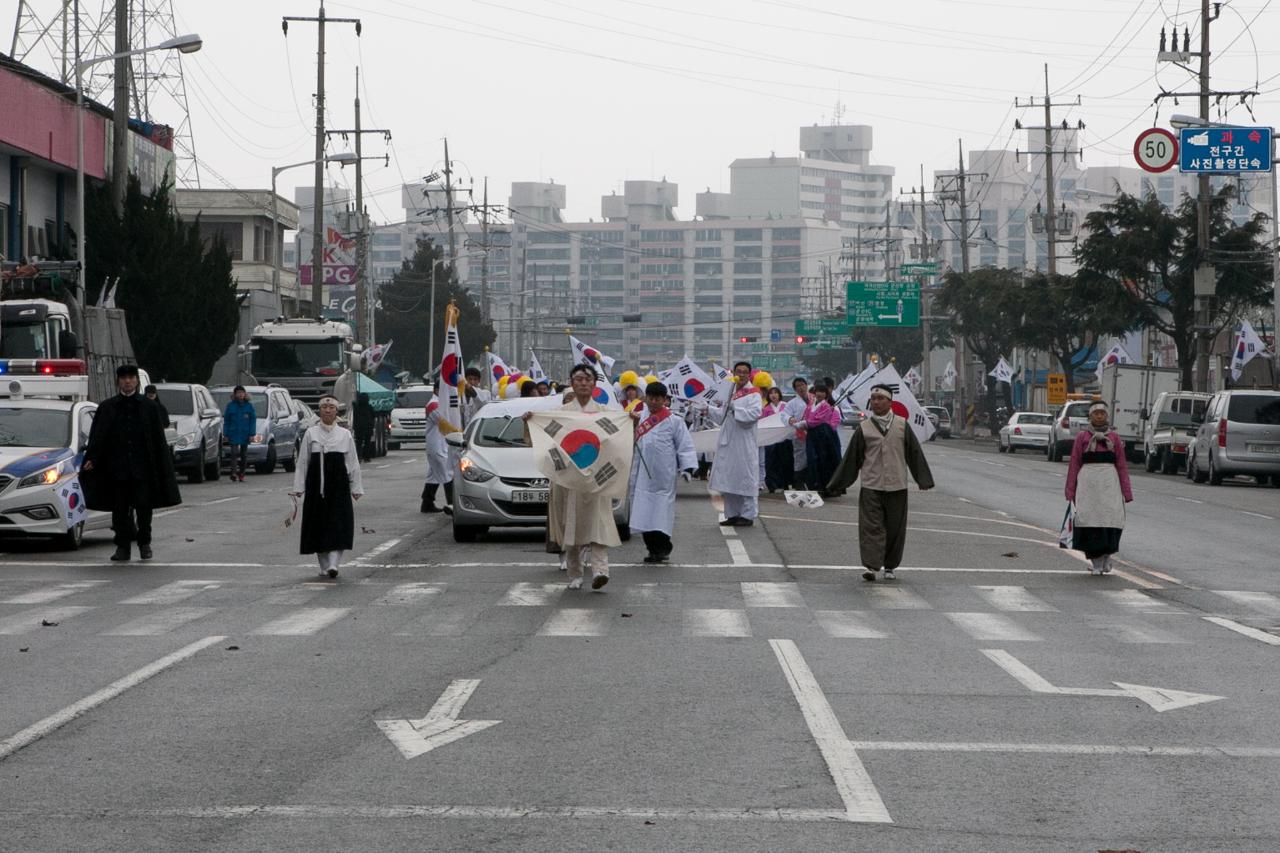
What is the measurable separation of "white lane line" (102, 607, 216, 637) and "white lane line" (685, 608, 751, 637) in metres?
3.36

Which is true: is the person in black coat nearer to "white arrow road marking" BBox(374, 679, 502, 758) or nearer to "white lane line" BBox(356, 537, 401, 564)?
"white lane line" BBox(356, 537, 401, 564)

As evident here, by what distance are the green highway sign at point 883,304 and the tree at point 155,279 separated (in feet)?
146

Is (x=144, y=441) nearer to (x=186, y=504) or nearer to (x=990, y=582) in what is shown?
(x=990, y=582)

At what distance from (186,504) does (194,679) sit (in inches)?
700

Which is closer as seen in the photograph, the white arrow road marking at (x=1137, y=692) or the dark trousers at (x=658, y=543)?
the white arrow road marking at (x=1137, y=692)

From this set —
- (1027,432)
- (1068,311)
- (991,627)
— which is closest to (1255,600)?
(991,627)

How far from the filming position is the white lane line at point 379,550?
18656 mm

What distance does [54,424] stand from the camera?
20062 mm

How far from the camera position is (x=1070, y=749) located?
27.8 ft

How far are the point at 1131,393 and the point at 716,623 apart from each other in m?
41.8

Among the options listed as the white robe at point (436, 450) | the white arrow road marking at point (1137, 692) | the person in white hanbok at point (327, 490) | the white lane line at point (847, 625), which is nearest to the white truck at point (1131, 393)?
the white robe at point (436, 450)

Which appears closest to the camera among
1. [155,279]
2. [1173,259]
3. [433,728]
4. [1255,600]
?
[433,728]

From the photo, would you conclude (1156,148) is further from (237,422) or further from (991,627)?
(991,627)

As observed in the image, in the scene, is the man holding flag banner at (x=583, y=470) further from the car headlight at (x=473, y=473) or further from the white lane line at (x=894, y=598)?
the car headlight at (x=473, y=473)
